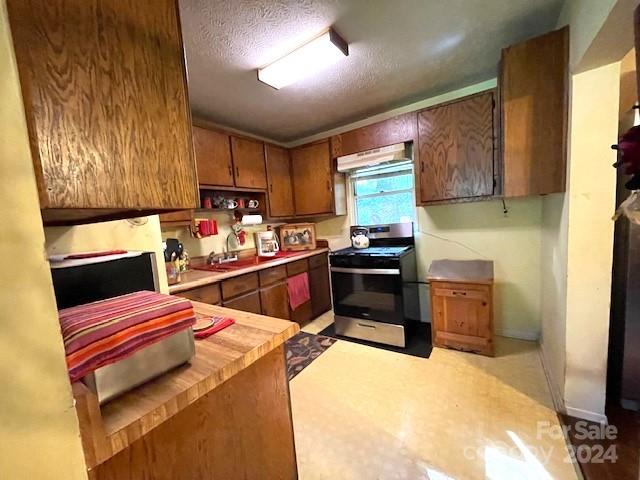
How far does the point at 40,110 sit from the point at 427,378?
2.28 metres

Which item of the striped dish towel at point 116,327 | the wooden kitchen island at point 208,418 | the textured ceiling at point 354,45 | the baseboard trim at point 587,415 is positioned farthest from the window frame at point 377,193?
the striped dish towel at point 116,327

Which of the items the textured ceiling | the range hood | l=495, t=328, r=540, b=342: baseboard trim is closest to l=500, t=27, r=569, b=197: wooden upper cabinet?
the textured ceiling

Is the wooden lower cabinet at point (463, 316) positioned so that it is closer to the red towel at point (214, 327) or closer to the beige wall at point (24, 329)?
the red towel at point (214, 327)

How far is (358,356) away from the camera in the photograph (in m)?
2.26

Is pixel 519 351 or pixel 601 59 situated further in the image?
pixel 519 351

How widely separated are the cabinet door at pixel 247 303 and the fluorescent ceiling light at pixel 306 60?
68.2 inches

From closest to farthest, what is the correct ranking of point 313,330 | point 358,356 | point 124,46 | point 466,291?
1. point 124,46
2. point 466,291
3. point 358,356
4. point 313,330

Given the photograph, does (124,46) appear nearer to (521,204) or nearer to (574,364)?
(574,364)

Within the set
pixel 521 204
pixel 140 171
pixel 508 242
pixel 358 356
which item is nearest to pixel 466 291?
pixel 508 242

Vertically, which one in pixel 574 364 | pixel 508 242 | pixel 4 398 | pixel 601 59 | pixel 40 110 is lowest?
pixel 574 364

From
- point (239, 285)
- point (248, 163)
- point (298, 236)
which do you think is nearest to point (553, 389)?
point (239, 285)

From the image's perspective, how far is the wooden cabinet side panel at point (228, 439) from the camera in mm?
606

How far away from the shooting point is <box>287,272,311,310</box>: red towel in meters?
2.72

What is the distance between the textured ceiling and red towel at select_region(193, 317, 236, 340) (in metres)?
1.46
